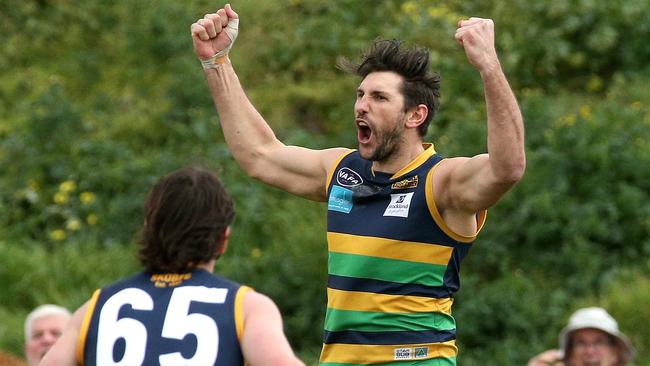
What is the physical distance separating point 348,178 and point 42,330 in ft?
11.7

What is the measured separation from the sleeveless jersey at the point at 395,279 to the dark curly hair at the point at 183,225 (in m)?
1.12

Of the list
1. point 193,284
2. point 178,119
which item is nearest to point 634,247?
point 178,119

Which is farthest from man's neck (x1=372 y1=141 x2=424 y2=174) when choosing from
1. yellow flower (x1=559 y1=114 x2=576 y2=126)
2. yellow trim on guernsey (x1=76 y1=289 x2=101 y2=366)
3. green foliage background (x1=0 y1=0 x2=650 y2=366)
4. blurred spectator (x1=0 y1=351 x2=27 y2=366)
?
yellow flower (x1=559 y1=114 x2=576 y2=126)

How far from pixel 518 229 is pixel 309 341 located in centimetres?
182

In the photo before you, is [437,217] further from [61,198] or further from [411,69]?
[61,198]

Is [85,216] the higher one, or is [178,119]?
[178,119]

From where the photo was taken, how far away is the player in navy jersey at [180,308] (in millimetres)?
4621

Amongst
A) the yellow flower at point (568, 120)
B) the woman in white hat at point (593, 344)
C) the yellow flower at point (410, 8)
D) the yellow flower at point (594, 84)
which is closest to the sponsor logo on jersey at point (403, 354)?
the woman in white hat at point (593, 344)

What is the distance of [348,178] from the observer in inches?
240

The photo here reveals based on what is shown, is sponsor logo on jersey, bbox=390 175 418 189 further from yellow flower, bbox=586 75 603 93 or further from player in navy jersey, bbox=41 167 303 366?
yellow flower, bbox=586 75 603 93

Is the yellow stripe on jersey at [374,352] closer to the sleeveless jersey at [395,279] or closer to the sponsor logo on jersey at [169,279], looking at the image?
the sleeveless jersey at [395,279]

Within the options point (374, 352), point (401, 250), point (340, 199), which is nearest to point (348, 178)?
point (340, 199)

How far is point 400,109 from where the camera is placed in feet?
19.7

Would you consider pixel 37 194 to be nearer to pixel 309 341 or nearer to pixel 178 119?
pixel 178 119
